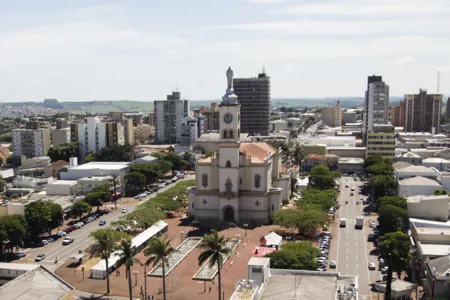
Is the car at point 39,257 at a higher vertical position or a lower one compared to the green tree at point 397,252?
lower

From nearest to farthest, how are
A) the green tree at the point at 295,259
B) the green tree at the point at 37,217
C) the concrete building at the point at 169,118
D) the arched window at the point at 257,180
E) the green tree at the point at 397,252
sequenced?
the green tree at the point at 295,259 → the green tree at the point at 397,252 → the green tree at the point at 37,217 → the arched window at the point at 257,180 → the concrete building at the point at 169,118

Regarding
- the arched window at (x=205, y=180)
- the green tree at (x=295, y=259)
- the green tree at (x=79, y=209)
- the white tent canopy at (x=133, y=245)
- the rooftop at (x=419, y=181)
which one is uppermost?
the arched window at (x=205, y=180)

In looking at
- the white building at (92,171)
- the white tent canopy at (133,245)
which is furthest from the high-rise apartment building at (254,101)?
the white tent canopy at (133,245)

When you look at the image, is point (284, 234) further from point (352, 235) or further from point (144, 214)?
point (144, 214)

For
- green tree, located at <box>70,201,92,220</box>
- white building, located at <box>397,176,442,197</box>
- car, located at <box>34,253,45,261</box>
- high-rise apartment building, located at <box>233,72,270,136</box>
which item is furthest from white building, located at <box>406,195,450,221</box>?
high-rise apartment building, located at <box>233,72,270,136</box>

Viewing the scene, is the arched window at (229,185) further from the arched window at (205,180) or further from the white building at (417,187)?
the white building at (417,187)

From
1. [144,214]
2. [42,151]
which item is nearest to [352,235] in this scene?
[144,214]

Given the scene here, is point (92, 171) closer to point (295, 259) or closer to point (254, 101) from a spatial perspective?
point (295, 259)
